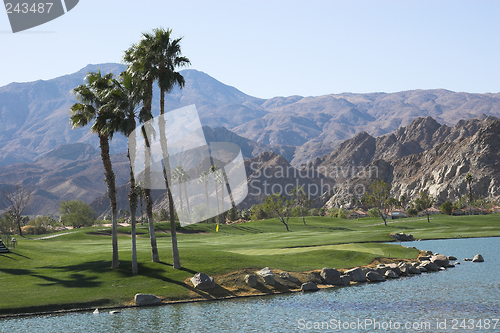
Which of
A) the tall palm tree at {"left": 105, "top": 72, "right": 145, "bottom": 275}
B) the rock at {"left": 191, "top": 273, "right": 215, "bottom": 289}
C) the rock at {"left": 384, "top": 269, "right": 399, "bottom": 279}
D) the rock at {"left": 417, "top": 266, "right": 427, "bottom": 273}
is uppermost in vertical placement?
the tall palm tree at {"left": 105, "top": 72, "right": 145, "bottom": 275}

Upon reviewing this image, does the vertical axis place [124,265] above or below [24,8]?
below

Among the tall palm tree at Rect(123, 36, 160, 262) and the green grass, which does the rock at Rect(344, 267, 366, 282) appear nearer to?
the green grass

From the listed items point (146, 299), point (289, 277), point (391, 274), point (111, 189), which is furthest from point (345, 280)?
point (111, 189)

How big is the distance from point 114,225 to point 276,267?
14.1 m

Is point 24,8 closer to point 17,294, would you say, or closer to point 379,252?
point 17,294

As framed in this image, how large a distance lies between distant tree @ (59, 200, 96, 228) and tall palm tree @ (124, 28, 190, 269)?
111 m

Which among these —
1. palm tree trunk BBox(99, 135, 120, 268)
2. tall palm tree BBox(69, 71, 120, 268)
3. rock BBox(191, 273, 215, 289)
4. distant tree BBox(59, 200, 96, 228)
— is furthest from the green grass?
distant tree BBox(59, 200, 96, 228)

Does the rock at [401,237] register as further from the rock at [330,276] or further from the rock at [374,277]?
the rock at [330,276]

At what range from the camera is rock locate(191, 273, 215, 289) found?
32438 mm

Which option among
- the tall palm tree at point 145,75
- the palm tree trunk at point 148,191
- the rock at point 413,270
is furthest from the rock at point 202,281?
the rock at point 413,270

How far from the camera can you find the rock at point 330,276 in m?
36.3

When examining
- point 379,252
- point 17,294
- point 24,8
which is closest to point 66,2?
point 24,8

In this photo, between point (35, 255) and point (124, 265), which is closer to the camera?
point (124, 265)

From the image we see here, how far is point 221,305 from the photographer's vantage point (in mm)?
29406
